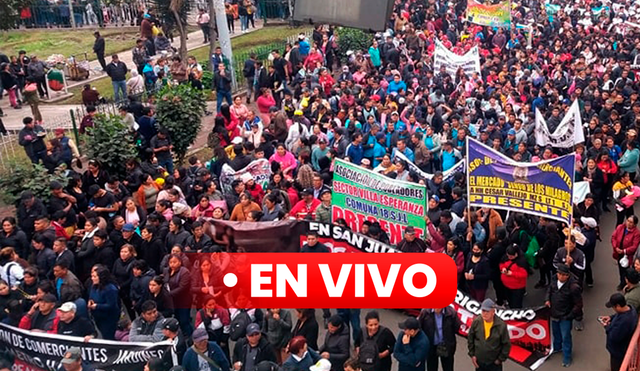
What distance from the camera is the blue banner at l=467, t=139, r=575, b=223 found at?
9859 mm

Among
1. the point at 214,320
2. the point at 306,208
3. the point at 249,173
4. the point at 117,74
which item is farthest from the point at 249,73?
the point at 214,320

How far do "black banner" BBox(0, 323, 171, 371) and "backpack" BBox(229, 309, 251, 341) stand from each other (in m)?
0.76

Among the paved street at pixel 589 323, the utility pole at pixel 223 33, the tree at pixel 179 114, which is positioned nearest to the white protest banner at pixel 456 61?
the utility pole at pixel 223 33

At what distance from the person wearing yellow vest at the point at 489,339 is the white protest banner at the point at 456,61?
12.4 m

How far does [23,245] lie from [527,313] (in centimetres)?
652

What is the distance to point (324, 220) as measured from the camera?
37.1ft

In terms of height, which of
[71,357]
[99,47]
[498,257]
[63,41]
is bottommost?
[63,41]

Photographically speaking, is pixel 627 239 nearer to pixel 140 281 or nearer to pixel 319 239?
pixel 319 239

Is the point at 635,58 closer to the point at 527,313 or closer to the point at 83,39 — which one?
the point at 527,313

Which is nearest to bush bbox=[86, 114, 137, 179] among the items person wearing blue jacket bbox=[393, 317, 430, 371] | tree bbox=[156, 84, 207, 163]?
tree bbox=[156, 84, 207, 163]

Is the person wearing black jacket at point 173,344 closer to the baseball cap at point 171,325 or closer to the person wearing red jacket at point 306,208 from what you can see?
the baseball cap at point 171,325

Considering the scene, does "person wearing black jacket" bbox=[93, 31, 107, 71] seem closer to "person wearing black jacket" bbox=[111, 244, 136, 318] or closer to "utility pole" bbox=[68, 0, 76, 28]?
"utility pole" bbox=[68, 0, 76, 28]

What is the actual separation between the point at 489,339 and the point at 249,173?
5.73m

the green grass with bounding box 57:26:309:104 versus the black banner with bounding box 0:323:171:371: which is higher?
the black banner with bounding box 0:323:171:371
